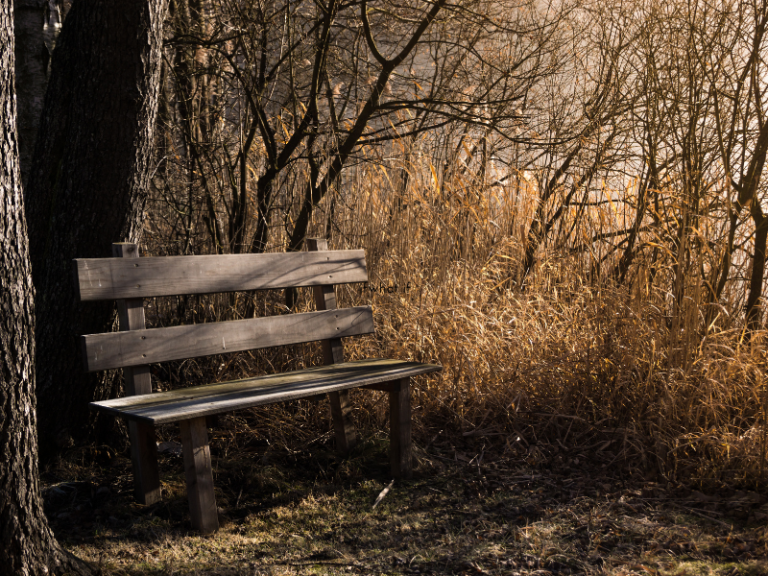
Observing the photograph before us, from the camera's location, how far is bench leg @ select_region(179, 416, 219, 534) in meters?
2.18

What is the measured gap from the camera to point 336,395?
115 inches

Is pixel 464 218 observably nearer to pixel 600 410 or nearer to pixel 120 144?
pixel 600 410

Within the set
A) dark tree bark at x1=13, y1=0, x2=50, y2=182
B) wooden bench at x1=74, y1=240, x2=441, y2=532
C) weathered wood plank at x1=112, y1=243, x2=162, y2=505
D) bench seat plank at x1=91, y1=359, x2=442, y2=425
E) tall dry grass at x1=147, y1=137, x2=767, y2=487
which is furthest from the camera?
dark tree bark at x1=13, y1=0, x2=50, y2=182

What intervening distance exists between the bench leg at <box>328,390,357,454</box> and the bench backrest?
169mm

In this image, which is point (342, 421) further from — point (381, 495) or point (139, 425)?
point (139, 425)

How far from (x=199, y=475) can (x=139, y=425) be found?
13.0 inches

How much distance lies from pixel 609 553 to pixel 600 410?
980mm

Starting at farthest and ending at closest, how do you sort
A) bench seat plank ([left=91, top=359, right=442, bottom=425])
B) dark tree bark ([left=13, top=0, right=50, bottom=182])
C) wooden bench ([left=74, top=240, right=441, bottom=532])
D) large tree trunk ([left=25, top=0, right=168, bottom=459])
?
dark tree bark ([left=13, top=0, right=50, bottom=182])
large tree trunk ([left=25, top=0, right=168, bottom=459])
wooden bench ([left=74, top=240, right=441, bottom=532])
bench seat plank ([left=91, top=359, right=442, bottom=425])

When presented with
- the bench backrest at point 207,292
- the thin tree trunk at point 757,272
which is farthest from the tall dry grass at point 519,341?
the bench backrest at point 207,292

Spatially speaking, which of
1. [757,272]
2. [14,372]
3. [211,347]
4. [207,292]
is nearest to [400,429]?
[211,347]

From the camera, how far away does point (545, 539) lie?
228 cm

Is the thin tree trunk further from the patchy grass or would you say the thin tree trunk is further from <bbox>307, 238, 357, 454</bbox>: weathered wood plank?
<bbox>307, 238, 357, 454</bbox>: weathered wood plank

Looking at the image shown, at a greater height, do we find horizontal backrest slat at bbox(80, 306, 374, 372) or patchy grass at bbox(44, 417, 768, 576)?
horizontal backrest slat at bbox(80, 306, 374, 372)

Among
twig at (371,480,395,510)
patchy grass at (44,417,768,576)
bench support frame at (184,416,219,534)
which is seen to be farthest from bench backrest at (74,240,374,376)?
twig at (371,480,395,510)
